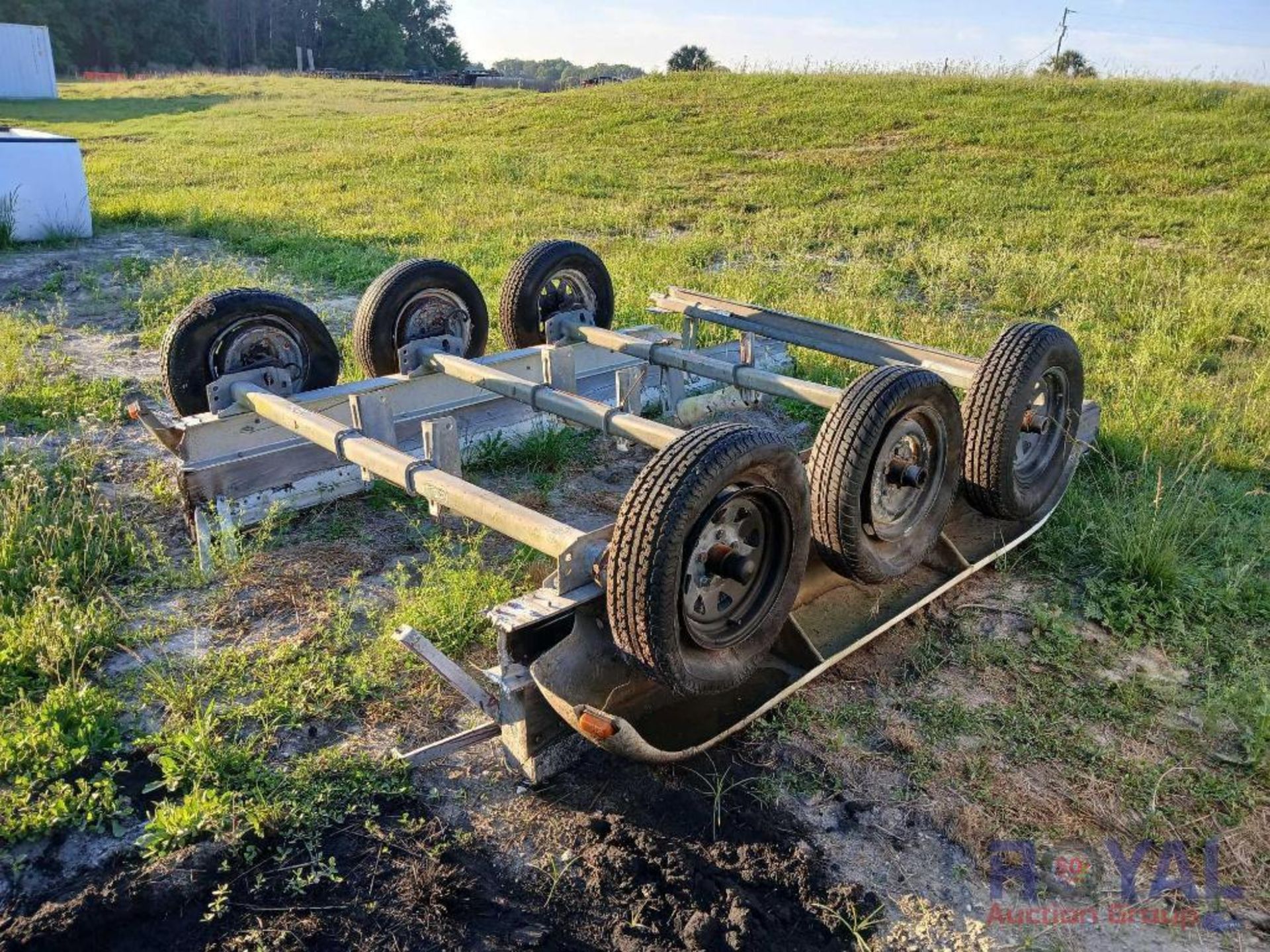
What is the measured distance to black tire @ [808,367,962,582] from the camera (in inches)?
146

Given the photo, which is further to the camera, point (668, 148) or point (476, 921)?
point (668, 148)

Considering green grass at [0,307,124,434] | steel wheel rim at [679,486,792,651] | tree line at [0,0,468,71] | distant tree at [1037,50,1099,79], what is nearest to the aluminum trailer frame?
steel wheel rim at [679,486,792,651]

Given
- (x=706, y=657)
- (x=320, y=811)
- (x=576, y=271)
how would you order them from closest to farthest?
1. (x=320, y=811)
2. (x=706, y=657)
3. (x=576, y=271)

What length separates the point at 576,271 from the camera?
660cm

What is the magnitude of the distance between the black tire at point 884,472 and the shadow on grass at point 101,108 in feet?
108

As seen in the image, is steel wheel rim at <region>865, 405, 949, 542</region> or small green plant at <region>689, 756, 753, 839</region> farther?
steel wheel rim at <region>865, 405, 949, 542</region>

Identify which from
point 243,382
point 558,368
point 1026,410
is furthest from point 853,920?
point 243,382

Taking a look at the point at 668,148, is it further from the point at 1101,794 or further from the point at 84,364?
the point at 1101,794

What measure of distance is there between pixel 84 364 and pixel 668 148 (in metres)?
12.9

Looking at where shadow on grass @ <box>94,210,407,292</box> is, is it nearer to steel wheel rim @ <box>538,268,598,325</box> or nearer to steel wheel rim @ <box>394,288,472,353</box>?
steel wheel rim @ <box>538,268,598,325</box>

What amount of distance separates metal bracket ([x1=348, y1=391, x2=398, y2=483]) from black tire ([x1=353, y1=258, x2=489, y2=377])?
956 millimetres

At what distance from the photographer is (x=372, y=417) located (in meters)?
4.81

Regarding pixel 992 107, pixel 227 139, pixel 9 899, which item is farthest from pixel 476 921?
pixel 227 139

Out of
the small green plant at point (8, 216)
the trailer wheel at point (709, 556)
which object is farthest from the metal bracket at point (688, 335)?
the small green plant at point (8, 216)
